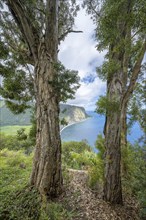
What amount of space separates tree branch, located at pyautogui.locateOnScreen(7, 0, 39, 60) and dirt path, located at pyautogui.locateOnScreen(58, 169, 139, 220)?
3541 millimetres

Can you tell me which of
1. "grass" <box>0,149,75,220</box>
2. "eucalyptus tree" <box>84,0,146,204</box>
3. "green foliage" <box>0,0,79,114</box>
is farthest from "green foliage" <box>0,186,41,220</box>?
"green foliage" <box>0,0,79,114</box>

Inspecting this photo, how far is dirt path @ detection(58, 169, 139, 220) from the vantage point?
306 centimetres

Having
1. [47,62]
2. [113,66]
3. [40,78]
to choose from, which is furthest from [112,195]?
[47,62]

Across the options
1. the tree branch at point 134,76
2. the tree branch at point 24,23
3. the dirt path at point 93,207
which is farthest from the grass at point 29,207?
the tree branch at point 24,23

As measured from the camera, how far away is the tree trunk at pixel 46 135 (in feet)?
11.3

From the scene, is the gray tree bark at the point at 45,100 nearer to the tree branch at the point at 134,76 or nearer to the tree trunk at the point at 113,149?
the tree trunk at the point at 113,149

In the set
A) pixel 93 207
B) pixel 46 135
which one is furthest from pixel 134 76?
pixel 93 207

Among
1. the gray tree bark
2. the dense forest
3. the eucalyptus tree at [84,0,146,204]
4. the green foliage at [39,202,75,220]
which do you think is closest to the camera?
the green foliage at [39,202,75,220]

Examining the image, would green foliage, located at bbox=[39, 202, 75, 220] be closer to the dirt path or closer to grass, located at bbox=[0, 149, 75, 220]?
grass, located at bbox=[0, 149, 75, 220]

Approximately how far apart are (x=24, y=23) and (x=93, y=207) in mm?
4386

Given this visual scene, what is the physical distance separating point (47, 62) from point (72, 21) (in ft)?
8.01

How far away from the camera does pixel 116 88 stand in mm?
3391

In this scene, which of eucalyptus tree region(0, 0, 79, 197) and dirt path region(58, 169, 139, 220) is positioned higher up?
eucalyptus tree region(0, 0, 79, 197)

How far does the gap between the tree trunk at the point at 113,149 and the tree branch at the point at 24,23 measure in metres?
2.11
